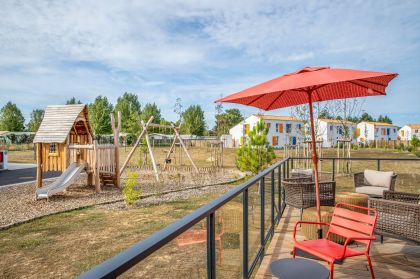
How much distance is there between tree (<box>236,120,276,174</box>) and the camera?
11703 millimetres

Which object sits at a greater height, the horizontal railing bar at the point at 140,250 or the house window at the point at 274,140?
the house window at the point at 274,140

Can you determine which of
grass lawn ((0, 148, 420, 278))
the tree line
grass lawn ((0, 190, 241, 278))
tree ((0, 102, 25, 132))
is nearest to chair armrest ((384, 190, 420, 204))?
grass lawn ((0, 148, 420, 278))

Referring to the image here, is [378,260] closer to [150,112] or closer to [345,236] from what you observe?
[345,236]

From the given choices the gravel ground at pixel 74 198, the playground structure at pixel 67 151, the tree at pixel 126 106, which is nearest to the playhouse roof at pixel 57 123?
the playground structure at pixel 67 151

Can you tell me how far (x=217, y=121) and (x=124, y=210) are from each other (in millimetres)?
39152

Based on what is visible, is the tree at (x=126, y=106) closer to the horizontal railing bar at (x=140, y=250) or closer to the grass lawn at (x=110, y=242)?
the grass lawn at (x=110, y=242)

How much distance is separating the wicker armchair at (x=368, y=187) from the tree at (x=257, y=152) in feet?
15.9

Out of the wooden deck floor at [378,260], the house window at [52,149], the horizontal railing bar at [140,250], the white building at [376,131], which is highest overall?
the white building at [376,131]

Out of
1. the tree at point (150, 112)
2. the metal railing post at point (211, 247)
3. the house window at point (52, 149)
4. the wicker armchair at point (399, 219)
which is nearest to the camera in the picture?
the metal railing post at point (211, 247)

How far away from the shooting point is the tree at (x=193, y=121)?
58.5 meters

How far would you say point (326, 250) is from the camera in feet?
9.20

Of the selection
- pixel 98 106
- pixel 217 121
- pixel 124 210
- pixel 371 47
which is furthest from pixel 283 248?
pixel 98 106

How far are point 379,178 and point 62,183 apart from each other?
10.5 meters

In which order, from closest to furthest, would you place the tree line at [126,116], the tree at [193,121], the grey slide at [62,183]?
the grey slide at [62,183]
the tree line at [126,116]
the tree at [193,121]
